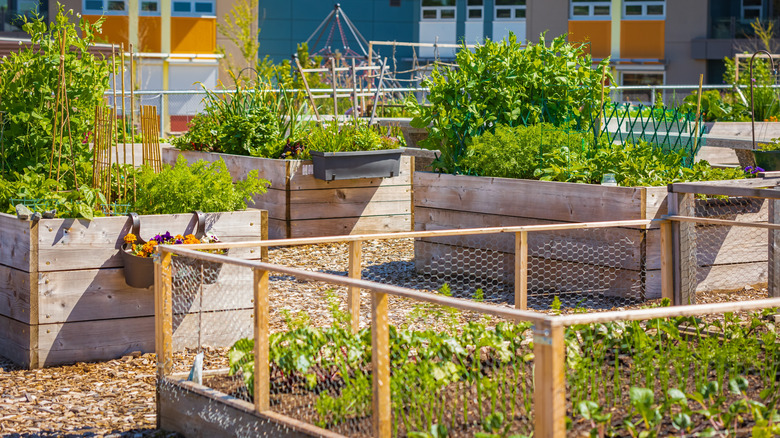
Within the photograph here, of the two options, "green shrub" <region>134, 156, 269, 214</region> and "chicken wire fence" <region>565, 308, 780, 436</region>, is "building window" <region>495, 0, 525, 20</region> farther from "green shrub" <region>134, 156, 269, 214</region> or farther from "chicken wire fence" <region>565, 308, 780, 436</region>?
"chicken wire fence" <region>565, 308, 780, 436</region>

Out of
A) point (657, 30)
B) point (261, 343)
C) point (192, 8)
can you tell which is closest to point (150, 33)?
point (192, 8)

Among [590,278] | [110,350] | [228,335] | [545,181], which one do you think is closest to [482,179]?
[545,181]

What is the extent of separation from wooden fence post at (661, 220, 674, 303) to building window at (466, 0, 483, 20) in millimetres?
34687

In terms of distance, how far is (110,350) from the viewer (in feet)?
18.1

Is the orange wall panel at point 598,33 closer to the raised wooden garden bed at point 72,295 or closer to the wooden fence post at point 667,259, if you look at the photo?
the wooden fence post at point 667,259

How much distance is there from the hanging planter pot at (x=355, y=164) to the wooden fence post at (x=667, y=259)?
11.8 feet

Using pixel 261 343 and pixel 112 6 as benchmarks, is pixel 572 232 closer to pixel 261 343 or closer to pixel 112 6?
pixel 261 343

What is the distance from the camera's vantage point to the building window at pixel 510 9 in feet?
128

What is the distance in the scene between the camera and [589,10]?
3388cm

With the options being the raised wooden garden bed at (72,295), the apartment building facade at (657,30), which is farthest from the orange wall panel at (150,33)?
the raised wooden garden bed at (72,295)

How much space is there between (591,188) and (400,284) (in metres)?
1.60

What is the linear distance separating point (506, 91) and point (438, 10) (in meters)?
33.6

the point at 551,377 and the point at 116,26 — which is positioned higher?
the point at 116,26

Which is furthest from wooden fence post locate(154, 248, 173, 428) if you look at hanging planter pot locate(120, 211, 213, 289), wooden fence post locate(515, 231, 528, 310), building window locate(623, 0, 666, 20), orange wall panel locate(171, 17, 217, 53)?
building window locate(623, 0, 666, 20)
